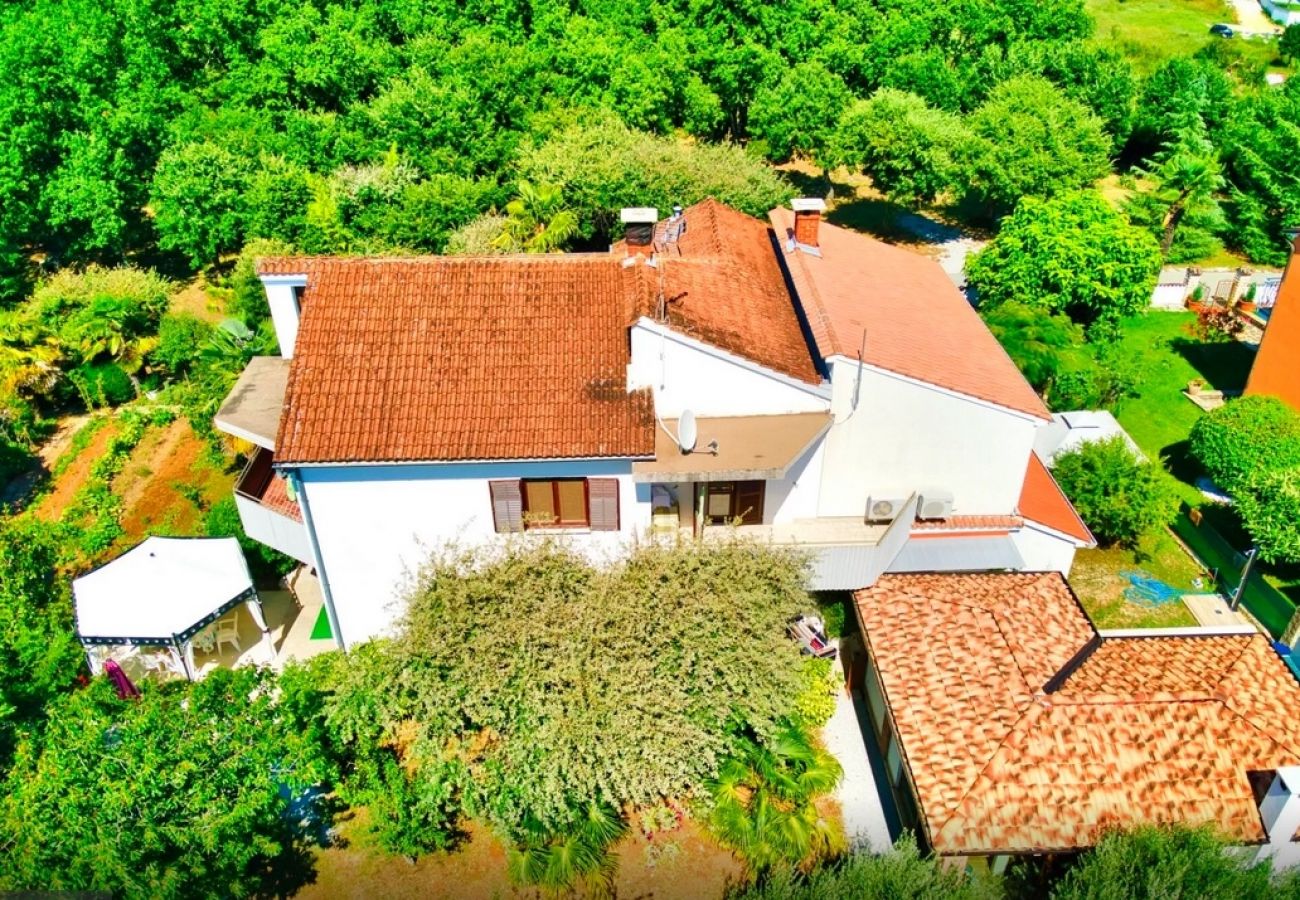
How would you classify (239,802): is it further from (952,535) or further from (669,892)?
(952,535)

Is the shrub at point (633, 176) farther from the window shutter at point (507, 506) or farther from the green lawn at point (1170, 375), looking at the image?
the window shutter at point (507, 506)

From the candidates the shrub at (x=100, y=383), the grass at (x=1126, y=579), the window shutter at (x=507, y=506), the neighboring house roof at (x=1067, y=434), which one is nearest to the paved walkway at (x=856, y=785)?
the grass at (x=1126, y=579)

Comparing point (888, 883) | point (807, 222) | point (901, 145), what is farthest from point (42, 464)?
point (901, 145)

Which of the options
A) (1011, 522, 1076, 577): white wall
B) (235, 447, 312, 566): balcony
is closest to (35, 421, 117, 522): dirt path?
(235, 447, 312, 566): balcony

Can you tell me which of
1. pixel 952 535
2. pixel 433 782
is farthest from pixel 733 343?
pixel 433 782

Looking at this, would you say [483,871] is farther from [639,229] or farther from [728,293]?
[639,229]

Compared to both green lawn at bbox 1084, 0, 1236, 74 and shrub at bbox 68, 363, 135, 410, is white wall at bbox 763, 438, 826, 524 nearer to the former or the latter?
shrub at bbox 68, 363, 135, 410

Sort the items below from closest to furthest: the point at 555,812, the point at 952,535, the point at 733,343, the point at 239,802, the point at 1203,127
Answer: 1. the point at 239,802
2. the point at 555,812
3. the point at 733,343
4. the point at 952,535
5. the point at 1203,127
